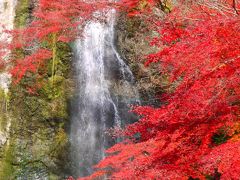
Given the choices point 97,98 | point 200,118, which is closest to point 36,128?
point 97,98

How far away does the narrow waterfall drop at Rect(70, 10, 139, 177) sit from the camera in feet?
36.2

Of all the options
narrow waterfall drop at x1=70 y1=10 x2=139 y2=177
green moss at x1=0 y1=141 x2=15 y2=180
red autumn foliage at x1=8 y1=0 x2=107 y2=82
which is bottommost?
green moss at x1=0 y1=141 x2=15 y2=180

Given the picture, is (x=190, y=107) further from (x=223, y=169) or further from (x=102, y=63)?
(x=102, y=63)

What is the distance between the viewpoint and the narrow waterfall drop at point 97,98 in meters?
11.0

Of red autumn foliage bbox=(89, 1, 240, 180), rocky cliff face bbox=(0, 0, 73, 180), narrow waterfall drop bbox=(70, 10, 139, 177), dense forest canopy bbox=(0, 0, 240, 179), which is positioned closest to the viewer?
dense forest canopy bbox=(0, 0, 240, 179)

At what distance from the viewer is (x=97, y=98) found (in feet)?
38.0

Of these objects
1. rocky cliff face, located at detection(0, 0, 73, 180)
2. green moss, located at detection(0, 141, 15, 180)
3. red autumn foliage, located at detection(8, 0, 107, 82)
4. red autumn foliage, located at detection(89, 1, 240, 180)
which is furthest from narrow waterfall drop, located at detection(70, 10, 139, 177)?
red autumn foliage, located at detection(89, 1, 240, 180)

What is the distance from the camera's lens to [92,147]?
36.3ft

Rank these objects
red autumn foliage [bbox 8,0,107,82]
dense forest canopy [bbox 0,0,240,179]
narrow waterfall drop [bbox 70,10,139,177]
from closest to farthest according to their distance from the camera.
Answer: dense forest canopy [bbox 0,0,240,179]
narrow waterfall drop [bbox 70,10,139,177]
red autumn foliage [bbox 8,0,107,82]

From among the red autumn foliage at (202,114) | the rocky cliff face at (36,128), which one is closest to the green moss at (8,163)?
the rocky cliff face at (36,128)

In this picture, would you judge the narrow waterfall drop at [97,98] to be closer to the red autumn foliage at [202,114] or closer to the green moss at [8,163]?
the green moss at [8,163]

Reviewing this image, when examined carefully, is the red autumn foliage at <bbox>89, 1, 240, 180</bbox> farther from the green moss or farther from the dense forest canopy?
the green moss

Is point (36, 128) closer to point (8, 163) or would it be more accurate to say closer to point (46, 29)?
point (8, 163)

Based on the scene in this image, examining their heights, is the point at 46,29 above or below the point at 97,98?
above
